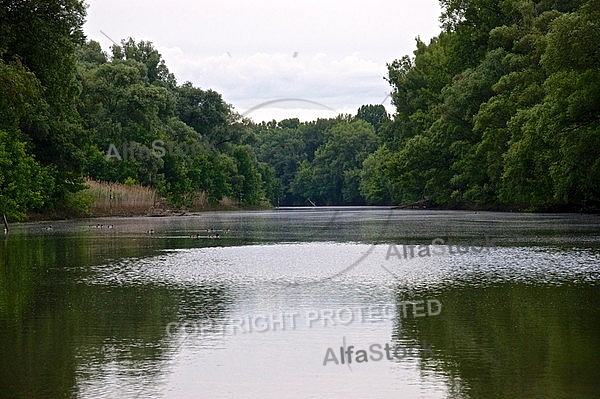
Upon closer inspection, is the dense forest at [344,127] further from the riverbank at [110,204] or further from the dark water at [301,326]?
the dark water at [301,326]

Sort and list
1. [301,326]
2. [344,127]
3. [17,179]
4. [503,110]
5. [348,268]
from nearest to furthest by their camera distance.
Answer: [301,326] < [348,268] < [17,179] < [503,110] < [344,127]

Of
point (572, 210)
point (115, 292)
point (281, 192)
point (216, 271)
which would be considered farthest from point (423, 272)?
point (281, 192)

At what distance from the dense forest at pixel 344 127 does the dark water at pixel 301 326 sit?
12.3 meters

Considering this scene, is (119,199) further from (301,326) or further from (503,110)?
(301,326)

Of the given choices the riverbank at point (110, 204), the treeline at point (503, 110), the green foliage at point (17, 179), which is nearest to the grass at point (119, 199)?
the riverbank at point (110, 204)

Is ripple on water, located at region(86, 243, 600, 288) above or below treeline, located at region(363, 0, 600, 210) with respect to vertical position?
below

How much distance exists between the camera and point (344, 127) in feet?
449

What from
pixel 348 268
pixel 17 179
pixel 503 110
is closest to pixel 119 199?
pixel 17 179

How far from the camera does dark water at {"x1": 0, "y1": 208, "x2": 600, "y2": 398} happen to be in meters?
8.12

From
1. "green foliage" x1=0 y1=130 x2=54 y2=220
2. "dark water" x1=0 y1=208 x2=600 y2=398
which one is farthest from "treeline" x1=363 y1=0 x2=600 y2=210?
"green foliage" x1=0 y1=130 x2=54 y2=220

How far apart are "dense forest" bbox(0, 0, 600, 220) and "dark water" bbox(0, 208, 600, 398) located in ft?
40.4

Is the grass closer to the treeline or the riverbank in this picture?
the riverbank

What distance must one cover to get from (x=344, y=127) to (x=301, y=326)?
12646 centimetres

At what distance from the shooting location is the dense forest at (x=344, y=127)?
128ft
